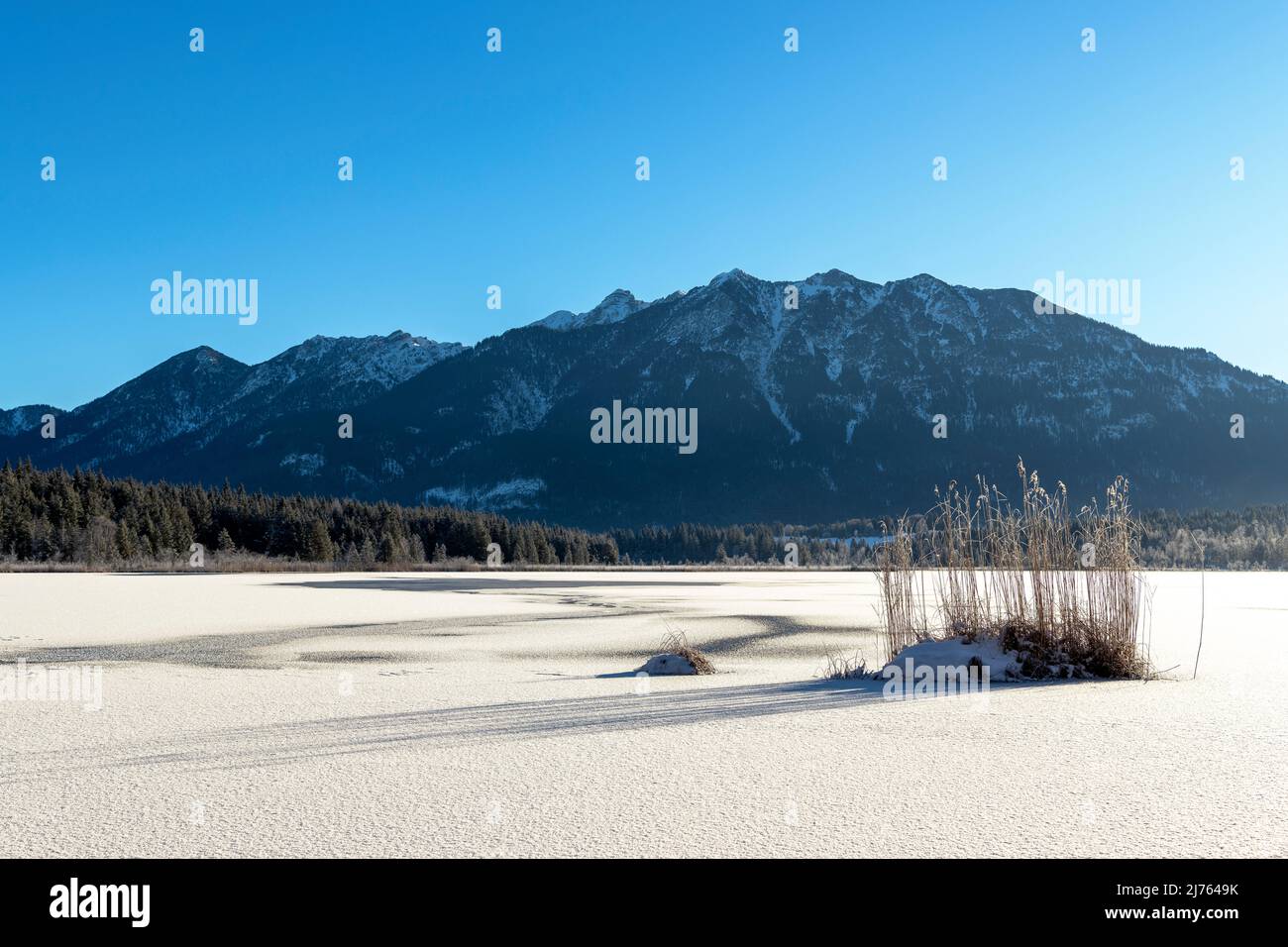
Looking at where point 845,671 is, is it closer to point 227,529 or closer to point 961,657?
point 961,657

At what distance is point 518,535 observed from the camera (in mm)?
86312

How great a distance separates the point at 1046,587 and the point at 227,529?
79365 millimetres

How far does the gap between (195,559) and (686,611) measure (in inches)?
1648

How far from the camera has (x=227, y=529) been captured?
7925 cm

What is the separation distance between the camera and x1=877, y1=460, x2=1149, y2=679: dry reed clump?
10.6 meters

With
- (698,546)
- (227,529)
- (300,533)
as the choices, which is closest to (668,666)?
(300,533)

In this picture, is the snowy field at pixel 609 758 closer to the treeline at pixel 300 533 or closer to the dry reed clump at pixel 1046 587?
the dry reed clump at pixel 1046 587

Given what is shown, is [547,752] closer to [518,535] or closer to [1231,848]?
[1231,848]

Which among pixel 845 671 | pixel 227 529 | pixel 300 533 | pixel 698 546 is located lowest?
pixel 698 546

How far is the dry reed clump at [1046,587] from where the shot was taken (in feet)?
34.8

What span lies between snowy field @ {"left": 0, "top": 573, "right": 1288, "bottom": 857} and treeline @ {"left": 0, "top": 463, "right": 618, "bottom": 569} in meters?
50.4

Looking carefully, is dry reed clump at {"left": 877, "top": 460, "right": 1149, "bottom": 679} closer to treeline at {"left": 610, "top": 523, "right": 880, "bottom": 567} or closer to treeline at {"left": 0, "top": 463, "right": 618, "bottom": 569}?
treeline at {"left": 0, "top": 463, "right": 618, "bottom": 569}

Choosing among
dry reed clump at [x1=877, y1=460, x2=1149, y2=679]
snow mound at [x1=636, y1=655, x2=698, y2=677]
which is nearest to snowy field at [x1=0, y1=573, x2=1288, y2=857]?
snow mound at [x1=636, y1=655, x2=698, y2=677]

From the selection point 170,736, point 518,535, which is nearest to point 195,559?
point 518,535
